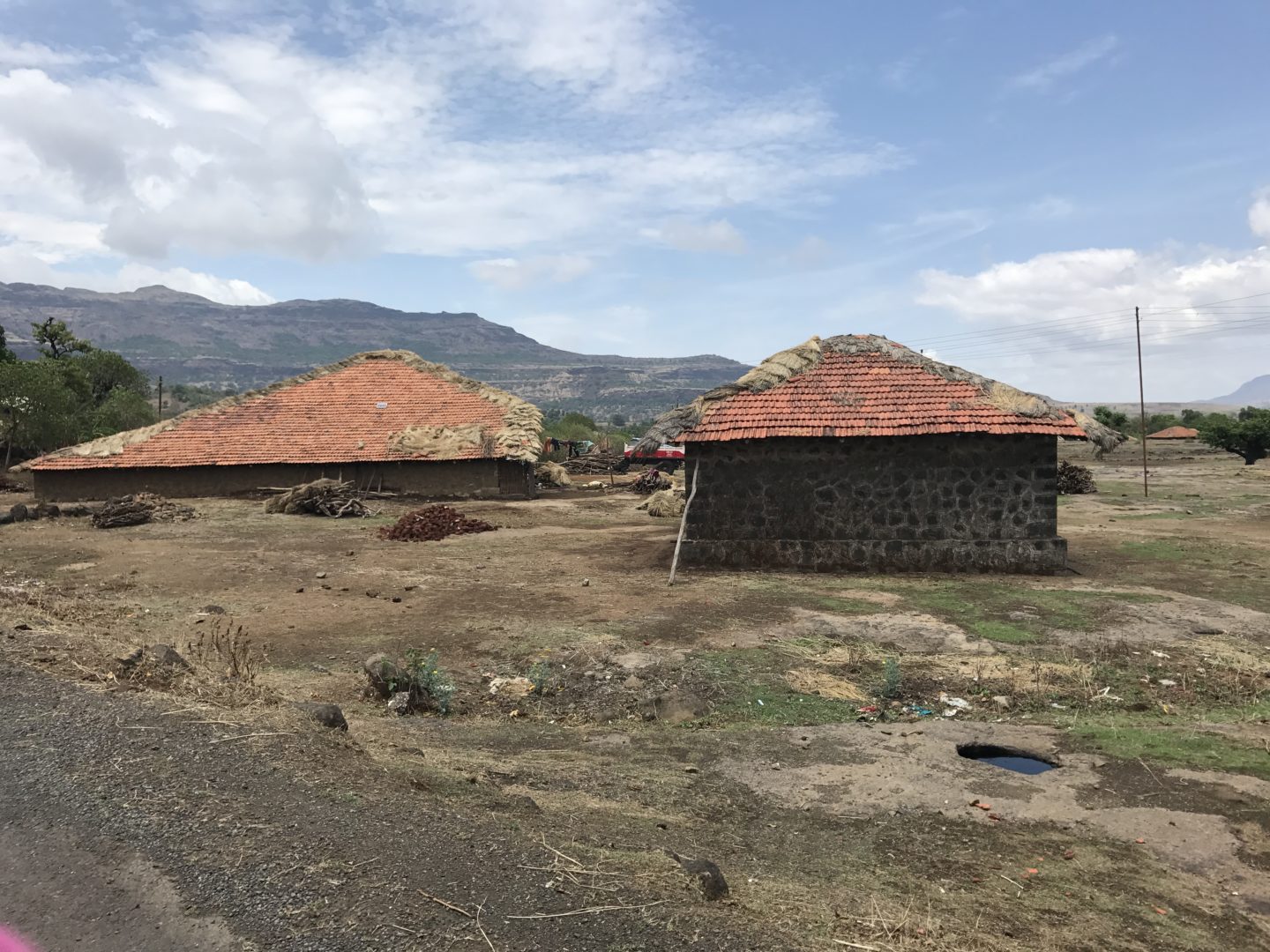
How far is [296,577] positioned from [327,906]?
1069 cm

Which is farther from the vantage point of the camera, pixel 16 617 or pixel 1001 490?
pixel 1001 490

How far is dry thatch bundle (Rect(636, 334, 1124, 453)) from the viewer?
525 inches

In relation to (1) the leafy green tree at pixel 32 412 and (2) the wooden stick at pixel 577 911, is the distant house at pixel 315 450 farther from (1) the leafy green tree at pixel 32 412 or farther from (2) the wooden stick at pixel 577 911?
(2) the wooden stick at pixel 577 911

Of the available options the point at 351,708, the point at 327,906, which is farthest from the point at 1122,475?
the point at 327,906

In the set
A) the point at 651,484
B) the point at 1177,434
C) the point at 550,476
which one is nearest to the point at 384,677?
the point at 651,484

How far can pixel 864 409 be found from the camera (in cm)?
1355

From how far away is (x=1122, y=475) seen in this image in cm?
3716

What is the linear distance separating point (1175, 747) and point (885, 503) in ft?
24.6

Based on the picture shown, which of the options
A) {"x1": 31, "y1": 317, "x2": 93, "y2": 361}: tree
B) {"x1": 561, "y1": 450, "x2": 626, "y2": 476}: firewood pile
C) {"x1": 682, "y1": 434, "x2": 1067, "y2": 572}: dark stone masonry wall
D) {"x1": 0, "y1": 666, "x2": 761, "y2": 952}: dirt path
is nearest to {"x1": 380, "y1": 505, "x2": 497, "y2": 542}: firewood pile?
{"x1": 682, "y1": 434, "x2": 1067, "y2": 572}: dark stone masonry wall

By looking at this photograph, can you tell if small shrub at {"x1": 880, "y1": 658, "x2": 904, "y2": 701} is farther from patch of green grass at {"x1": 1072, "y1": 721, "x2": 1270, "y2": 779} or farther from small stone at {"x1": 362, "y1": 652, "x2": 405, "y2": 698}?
small stone at {"x1": 362, "y1": 652, "x2": 405, "y2": 698}

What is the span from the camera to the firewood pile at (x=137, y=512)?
1861 centimetres

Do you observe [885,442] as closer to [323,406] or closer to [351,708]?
[351,708]

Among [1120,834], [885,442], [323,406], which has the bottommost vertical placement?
[1120,834]

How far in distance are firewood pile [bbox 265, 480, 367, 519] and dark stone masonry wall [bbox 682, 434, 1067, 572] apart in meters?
11.2
